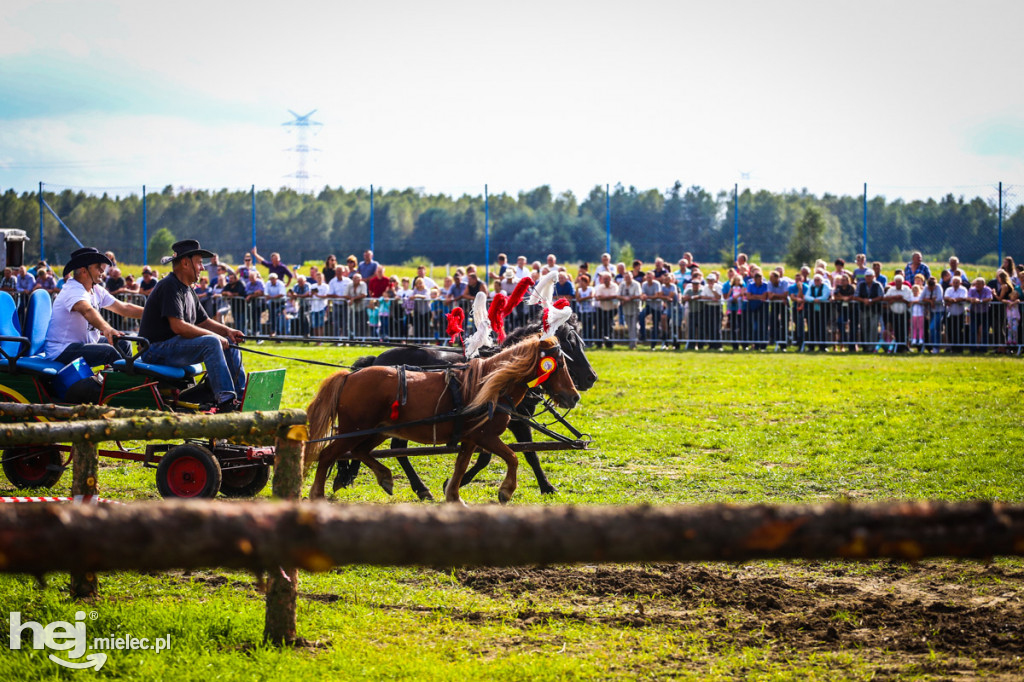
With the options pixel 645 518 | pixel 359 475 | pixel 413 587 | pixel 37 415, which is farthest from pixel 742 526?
pixel 359 475

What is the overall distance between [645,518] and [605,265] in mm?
19401

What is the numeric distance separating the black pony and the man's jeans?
3.85ft

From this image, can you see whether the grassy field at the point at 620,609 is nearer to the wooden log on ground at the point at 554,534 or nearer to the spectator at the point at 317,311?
the wooden log on ground at the point at 554,534

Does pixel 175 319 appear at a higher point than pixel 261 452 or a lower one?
higher

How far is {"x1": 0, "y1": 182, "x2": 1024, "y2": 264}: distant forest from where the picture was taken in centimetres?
2839

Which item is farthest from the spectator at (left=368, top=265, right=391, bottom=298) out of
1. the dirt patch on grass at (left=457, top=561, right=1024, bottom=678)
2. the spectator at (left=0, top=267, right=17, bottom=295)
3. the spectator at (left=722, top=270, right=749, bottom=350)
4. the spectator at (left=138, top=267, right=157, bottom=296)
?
the dirt patch on grass at (left=457, top=561, right=1024, bottom=678)

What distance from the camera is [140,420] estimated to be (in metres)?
4.78

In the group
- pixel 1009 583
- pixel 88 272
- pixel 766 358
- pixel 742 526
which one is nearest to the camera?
pixel 742 526

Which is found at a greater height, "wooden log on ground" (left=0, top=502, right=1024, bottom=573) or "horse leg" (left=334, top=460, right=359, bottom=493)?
"wooden log on ground" (left=0, top=502, right=1024, bottom=573)

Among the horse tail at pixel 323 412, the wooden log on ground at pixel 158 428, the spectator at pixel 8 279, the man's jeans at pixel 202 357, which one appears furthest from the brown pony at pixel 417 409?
the spectator at pixel 8 279

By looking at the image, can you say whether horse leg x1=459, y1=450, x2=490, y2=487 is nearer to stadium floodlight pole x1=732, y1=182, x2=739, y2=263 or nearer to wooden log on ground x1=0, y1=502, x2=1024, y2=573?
wooden log on ground x1=0, y1=502, x2=1024, y2=573

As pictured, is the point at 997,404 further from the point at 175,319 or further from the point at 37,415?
the point at 37,415

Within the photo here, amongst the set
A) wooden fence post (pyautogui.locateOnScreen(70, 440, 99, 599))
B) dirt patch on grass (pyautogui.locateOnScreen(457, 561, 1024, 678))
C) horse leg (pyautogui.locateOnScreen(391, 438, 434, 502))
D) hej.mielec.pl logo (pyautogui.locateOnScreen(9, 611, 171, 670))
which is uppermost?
wooden fence post (pyautogui.locateOnScreen(70, 440, 99, 599))

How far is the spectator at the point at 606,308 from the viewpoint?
20.2m
